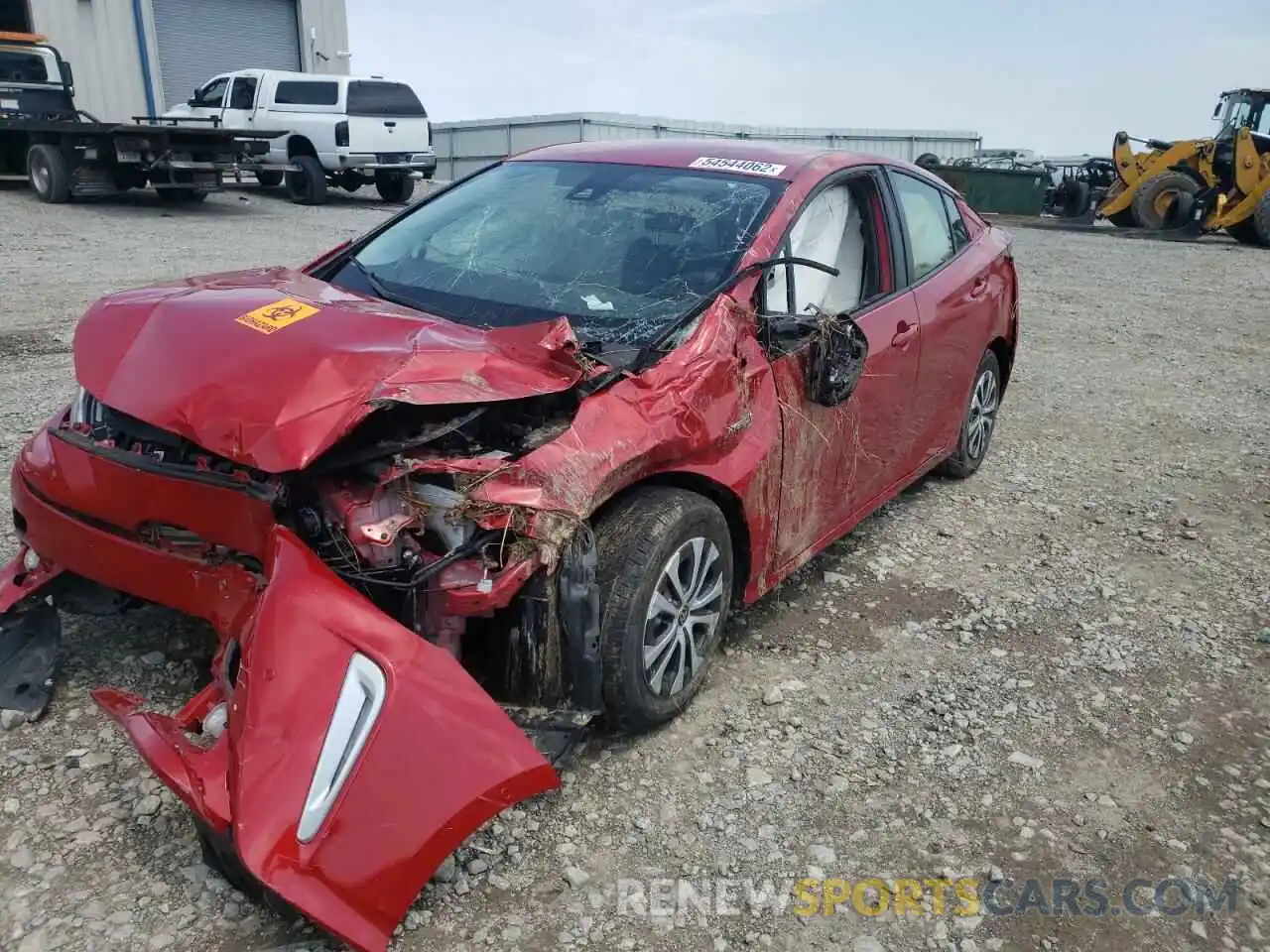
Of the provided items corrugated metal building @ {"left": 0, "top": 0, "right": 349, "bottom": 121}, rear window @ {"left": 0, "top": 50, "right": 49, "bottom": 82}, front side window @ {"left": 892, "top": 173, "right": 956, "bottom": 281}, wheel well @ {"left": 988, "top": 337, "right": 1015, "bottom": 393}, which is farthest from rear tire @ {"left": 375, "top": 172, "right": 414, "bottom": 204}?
front side window @ {"left": 892, "top": 173, "right": 956, "bottom": 281}

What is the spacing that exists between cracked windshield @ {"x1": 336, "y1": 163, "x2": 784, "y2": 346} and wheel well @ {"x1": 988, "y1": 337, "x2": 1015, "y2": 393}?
6.97 ft

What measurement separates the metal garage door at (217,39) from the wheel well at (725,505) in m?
22.0

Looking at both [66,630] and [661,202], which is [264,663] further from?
[661,202]

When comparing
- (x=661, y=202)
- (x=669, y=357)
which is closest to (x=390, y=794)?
(x=669, y=357)

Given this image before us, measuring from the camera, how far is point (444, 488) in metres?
2.49

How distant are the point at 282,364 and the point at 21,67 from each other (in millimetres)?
15741

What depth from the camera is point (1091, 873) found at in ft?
8.39

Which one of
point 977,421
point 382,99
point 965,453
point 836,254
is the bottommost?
point 965,453

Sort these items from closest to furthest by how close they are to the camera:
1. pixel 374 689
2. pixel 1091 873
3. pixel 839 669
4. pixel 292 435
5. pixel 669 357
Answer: pixel 374 689 < pixel 292 435 < pixel 1091 873 < pixel 669 357 < pixel 839 669

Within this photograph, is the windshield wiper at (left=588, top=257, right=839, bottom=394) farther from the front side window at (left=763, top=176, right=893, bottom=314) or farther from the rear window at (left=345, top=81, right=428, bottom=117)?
the rear window at (left=345, top=81, right=428, bottom=117)

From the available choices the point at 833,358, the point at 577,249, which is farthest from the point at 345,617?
the point at 833,358

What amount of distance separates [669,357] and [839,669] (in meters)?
1.28

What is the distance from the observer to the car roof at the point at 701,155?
12.4 feet

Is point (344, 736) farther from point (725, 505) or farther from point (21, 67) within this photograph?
point (21, 67)
